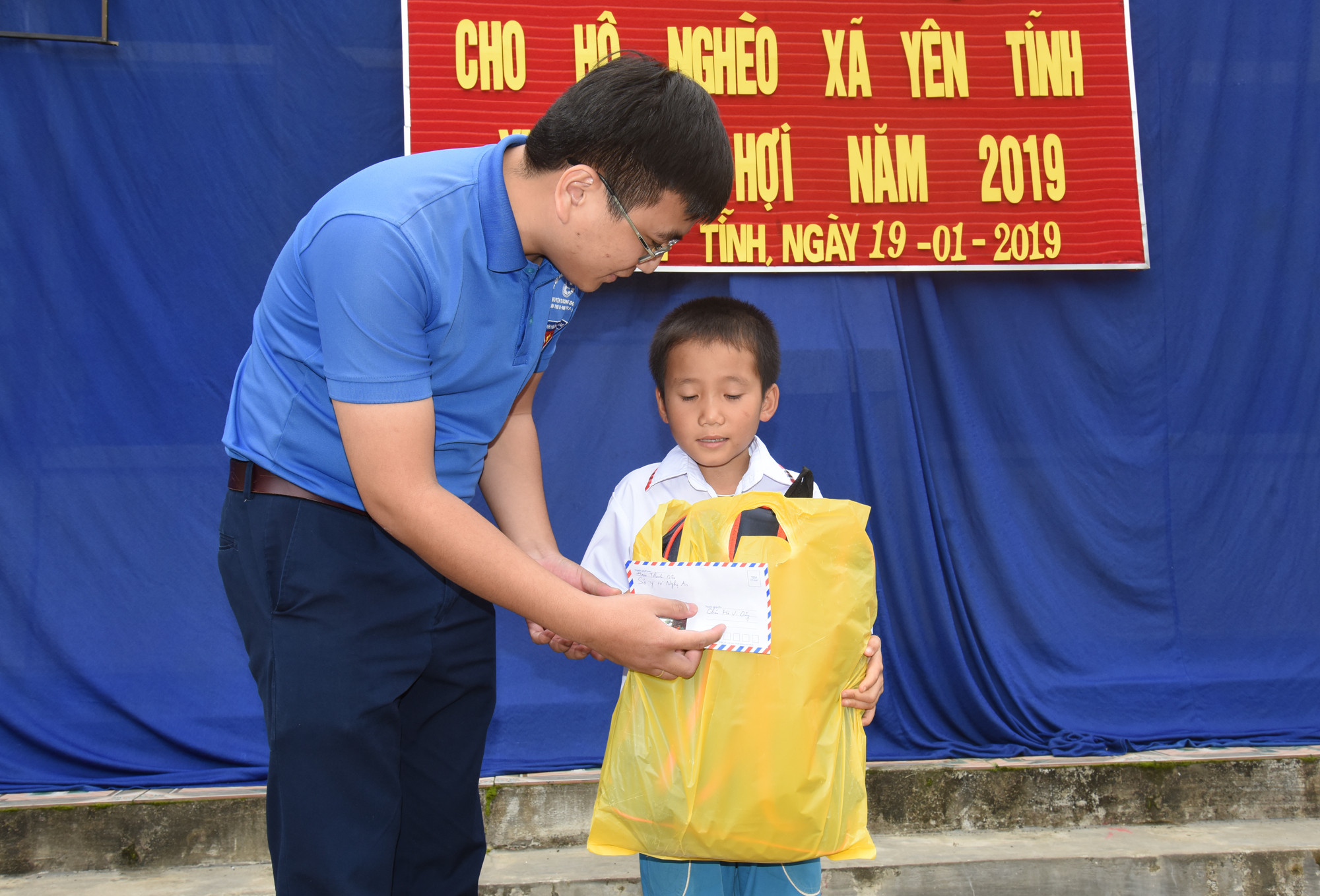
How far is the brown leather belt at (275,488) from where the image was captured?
3.25ft

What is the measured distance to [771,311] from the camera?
2779 millimetres

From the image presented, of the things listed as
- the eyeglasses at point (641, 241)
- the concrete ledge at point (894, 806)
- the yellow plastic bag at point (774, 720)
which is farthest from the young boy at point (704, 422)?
the concrete ledge at point (894, 806)

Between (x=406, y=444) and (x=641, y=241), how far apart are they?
359mm

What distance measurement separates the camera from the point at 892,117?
281 cm

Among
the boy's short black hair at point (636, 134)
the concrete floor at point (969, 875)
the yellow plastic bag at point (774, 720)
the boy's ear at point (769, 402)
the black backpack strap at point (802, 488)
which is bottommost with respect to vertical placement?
the concrete floor at point (969, 875)

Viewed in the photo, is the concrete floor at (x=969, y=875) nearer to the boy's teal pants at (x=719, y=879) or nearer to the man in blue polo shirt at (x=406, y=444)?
the boy's teal pants at (x=719, y=879)

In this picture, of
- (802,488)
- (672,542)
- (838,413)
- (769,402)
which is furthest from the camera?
(838,413)

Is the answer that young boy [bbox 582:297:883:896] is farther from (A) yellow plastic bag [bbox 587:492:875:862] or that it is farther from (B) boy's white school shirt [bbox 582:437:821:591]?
(A) yellow plastic bag [bbox 587:492:875:862]

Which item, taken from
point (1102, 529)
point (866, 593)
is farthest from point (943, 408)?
point (866, 593)

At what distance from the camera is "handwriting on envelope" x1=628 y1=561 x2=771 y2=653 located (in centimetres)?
112

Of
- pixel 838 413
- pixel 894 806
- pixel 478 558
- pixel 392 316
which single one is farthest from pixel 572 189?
pixel 894 806

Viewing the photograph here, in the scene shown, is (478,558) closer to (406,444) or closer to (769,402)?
(406,444)

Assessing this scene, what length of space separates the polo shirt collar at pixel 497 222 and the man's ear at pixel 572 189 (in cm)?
6

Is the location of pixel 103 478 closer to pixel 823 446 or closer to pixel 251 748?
pixel 251 748
